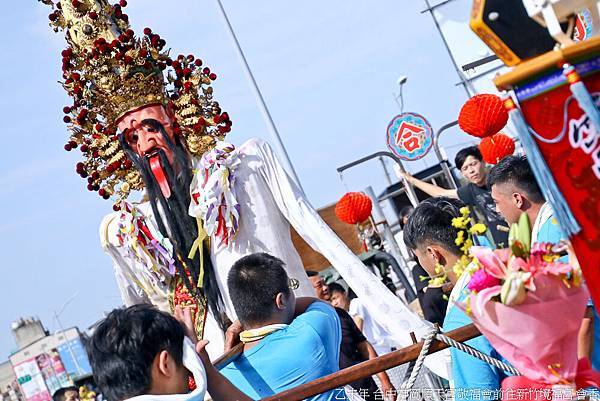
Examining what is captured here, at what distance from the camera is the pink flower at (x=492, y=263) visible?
2.40 meters

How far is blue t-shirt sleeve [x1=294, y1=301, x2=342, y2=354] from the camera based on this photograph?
11.4 feet

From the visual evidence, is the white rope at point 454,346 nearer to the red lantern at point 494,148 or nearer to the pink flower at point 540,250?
the pink flower at point 540,250

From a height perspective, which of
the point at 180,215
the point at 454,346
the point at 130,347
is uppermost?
the point at 180,215

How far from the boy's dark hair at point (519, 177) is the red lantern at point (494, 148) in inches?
140

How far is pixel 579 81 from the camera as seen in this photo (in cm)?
223

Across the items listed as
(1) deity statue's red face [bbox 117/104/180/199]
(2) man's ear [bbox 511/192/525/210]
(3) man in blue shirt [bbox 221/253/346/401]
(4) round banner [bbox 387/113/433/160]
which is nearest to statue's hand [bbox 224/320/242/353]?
(3) man in blue shirt [bbox 221/253/346/401]

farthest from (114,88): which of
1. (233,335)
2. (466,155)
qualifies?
(466,155)

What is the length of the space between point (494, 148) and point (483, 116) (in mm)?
271

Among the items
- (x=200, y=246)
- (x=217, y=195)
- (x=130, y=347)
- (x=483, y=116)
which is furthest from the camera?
(x=483, y=116)

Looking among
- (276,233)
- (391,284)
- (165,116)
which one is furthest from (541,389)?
(391,284)

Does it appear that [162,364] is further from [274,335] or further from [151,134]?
[151,134]

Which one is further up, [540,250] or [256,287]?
[256,287]

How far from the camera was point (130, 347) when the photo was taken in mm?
2924

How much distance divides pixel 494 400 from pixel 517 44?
119cm
